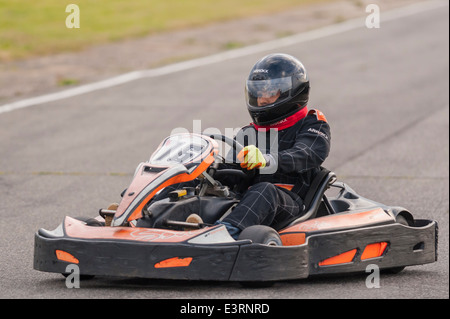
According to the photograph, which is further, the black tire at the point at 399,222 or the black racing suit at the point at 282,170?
the black tire at the point at 399,222

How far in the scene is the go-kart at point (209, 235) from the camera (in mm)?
4887

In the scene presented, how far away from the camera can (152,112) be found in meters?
12.4

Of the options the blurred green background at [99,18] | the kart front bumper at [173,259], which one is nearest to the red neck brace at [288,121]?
the kart front bumper at [173,259]

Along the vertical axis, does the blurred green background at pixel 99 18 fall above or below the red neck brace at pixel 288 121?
below

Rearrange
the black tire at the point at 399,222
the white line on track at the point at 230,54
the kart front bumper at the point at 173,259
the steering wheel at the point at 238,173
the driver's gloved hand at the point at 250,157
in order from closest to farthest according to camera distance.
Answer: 1. the kart front bumper at the point at 173,259
2. the driver's gloved hand at the point at 250,157
3. the steering wheel at the point at 238,173
4. the black tire at the point at 399,222
5. the white line on track at the point at 230,54

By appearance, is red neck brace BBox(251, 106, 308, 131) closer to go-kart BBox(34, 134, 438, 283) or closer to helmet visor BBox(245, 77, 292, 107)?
helmet visor BBox(245, 77, 292, 107)

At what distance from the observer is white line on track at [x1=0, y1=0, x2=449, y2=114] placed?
13.1m

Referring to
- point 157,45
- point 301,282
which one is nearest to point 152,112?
point 157,45

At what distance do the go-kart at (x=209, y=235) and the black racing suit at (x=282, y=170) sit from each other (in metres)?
0.09

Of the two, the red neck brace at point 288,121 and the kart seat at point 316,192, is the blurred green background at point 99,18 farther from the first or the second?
the kart seat at point 316,192

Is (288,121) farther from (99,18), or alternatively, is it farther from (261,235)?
(99,18)

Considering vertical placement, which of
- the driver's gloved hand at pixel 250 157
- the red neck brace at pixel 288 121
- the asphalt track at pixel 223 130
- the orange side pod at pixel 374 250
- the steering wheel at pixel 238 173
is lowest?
the asphalt track at pixel 223 130

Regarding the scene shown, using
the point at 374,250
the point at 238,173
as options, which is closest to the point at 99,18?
the point at 238,173

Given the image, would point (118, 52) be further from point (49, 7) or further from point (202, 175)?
point (202, 175)
